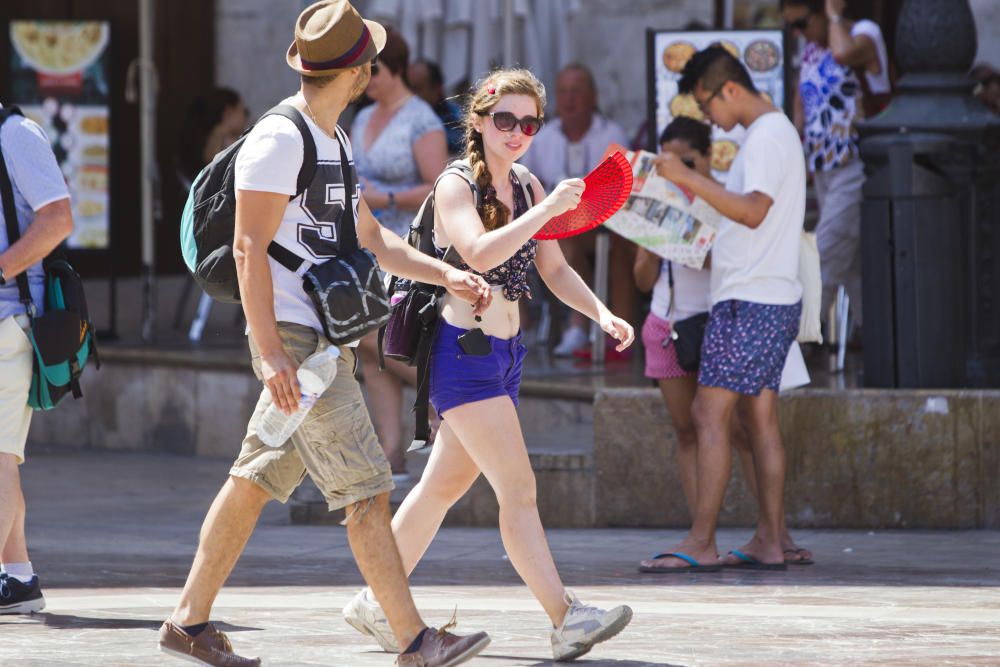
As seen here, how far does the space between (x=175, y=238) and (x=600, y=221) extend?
31.3 feet

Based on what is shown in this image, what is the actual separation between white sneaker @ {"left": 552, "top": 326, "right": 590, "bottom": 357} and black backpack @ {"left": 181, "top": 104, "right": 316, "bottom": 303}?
234 inches

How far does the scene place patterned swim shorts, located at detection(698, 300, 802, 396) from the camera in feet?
23.6

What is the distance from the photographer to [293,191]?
507 centimetres

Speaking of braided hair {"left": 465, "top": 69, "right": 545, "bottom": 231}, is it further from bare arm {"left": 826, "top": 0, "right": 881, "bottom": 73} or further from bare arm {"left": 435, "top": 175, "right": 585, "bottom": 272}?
bare arm {"left": 826, "top": 0, "right": 881, "bottom": 73}

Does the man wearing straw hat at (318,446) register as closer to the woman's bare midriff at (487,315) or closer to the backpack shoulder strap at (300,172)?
the backpack shoulder strap at (300,172)

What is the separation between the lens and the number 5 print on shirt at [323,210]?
5168mm

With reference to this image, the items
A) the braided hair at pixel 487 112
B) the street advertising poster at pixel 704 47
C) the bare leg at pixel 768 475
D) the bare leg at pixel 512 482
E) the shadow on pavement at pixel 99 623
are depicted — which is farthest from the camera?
the street advertising poster at pixel 704 47

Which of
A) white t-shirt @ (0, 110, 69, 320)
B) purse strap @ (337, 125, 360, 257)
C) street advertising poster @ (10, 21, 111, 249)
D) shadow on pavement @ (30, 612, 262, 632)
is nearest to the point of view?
purse strap @ (337, 125, 360, 257)

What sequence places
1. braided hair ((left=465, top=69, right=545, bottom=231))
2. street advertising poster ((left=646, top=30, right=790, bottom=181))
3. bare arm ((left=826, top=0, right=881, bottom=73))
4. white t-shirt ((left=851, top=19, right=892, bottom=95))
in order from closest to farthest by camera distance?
braided hair ((left=465, top=69, right=545, bottom=231)), street advertising poster ((left=646, top=30, right=790, bottom=181)), bare arm ((left=826, top=0, right=881, bottom=73)), white t-shirt ((left=851, top=19, right=892, bottom=95))

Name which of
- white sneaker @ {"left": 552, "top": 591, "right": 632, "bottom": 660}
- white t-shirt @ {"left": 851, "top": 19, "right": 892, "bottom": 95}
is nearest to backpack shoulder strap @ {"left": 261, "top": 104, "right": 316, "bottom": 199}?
white sneaker @ {"left": 552, "top": 591, "right": 632, "bottom": 660}

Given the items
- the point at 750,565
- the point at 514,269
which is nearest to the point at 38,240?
the point at 514,269

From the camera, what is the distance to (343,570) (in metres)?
7.47

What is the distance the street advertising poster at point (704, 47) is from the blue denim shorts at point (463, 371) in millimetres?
3990

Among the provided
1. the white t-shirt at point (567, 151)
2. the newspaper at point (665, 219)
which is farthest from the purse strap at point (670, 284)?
the white t-shirt at point (567, 151)
